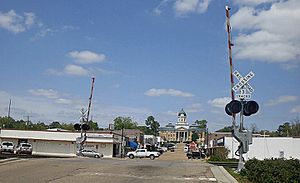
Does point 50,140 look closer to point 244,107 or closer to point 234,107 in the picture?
point 234,107

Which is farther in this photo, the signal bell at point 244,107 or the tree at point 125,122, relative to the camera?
the tree at point 125,122

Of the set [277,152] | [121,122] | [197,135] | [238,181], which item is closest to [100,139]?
[277,152]

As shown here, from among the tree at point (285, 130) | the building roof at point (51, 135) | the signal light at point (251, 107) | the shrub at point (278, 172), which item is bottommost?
the shrub at point (278, 172)

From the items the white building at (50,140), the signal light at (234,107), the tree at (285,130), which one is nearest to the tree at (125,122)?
the tree at (285,130)

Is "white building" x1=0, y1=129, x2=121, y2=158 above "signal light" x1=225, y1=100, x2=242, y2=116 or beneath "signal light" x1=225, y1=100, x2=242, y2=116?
beneath

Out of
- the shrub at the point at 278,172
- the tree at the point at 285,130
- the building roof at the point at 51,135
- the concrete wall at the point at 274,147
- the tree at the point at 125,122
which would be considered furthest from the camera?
the tree at the point at 125,122

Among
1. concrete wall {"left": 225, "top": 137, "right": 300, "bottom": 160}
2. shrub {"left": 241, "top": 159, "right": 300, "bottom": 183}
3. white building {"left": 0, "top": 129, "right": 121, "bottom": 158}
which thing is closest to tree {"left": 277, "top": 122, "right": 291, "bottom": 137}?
concrete wall {"left": 225, "top": 137, "right": 300, "bottom": 160}

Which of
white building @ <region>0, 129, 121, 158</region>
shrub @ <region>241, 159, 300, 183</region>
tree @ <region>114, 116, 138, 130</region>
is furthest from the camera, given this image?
tree @ <region>114, 116, 138, 130</region>

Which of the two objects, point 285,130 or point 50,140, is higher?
point 285,130

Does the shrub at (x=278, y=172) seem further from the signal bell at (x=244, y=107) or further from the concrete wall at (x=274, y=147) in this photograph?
the concrete wall at (x=274, y=147)

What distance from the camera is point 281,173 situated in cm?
1322

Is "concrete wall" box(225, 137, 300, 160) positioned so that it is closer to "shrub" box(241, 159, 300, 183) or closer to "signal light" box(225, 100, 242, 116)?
"signal light" box(225, 100, 242, 116)

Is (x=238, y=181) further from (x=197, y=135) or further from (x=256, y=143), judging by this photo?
(x=197, y=135)

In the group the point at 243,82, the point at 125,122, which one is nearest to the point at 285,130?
the point at 125,122
